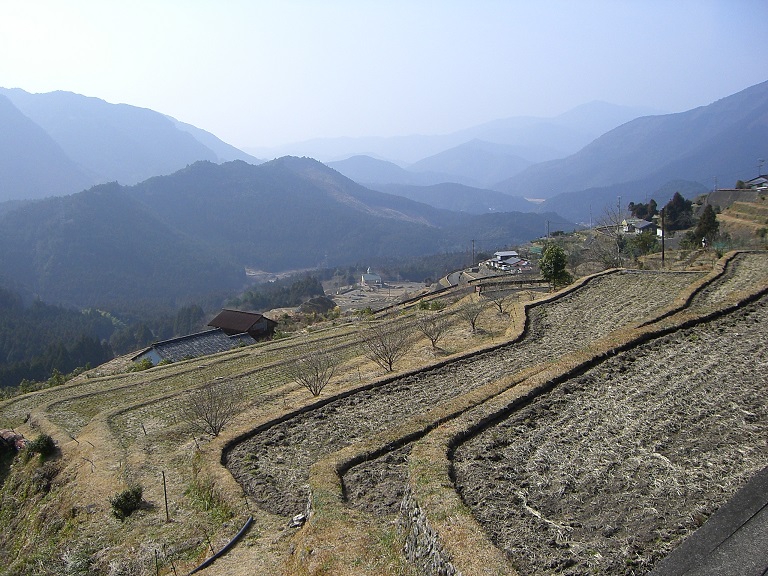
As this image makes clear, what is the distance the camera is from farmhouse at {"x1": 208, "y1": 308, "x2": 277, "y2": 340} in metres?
43.5

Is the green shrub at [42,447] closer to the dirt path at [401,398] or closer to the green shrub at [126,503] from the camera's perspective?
the green shrub at [126,503]

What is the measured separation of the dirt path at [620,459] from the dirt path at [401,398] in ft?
6.74

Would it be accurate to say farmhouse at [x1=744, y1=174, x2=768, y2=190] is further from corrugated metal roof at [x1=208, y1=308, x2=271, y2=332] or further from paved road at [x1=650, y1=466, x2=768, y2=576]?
paved road at [x1=650, y1=466, x2=768, y2=576]

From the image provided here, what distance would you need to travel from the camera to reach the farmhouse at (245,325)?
1711 inches

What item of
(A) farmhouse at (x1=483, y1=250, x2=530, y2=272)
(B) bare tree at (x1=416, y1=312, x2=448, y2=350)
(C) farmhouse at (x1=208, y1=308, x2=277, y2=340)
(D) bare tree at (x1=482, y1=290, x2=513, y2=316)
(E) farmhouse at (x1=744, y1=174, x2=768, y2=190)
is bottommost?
(A) farmhouse at (x1=483, y1=250, x2=530, y2=272)

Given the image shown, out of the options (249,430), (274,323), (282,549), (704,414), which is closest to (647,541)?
(704,414)

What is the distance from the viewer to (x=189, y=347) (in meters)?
37.2

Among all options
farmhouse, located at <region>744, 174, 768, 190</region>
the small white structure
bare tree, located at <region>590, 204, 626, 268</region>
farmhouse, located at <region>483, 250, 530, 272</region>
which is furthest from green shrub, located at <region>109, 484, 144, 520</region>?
the small white structure

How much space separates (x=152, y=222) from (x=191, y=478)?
7123 inches

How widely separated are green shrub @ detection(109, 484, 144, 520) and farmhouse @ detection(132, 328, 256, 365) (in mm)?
23503

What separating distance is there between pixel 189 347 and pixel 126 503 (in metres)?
27.0

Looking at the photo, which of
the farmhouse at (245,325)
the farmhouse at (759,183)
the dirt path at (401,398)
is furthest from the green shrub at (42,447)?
the farmhouse at (759,183)

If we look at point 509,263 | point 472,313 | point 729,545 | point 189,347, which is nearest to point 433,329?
point 472,313

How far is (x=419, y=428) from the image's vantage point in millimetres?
10602
